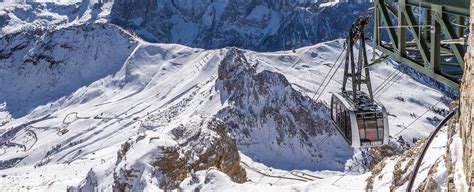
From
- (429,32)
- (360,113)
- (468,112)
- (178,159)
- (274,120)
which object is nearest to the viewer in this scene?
(468,112)

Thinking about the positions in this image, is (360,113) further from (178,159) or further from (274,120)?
(274,120)

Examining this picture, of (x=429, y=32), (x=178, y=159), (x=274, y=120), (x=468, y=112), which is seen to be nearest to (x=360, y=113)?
(x=429, y=32)

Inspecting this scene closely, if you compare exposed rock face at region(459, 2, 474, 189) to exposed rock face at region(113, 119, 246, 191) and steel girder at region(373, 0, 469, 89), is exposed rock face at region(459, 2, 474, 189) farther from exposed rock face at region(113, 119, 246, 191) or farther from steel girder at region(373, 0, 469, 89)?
exposed rock face at region(113, 119, 246, 191)

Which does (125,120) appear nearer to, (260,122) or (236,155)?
(260,122)

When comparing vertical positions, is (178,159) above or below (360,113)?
below

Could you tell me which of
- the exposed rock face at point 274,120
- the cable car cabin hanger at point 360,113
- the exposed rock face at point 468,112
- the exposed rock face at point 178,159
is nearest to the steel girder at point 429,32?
the exposed rock face at point 468,112
